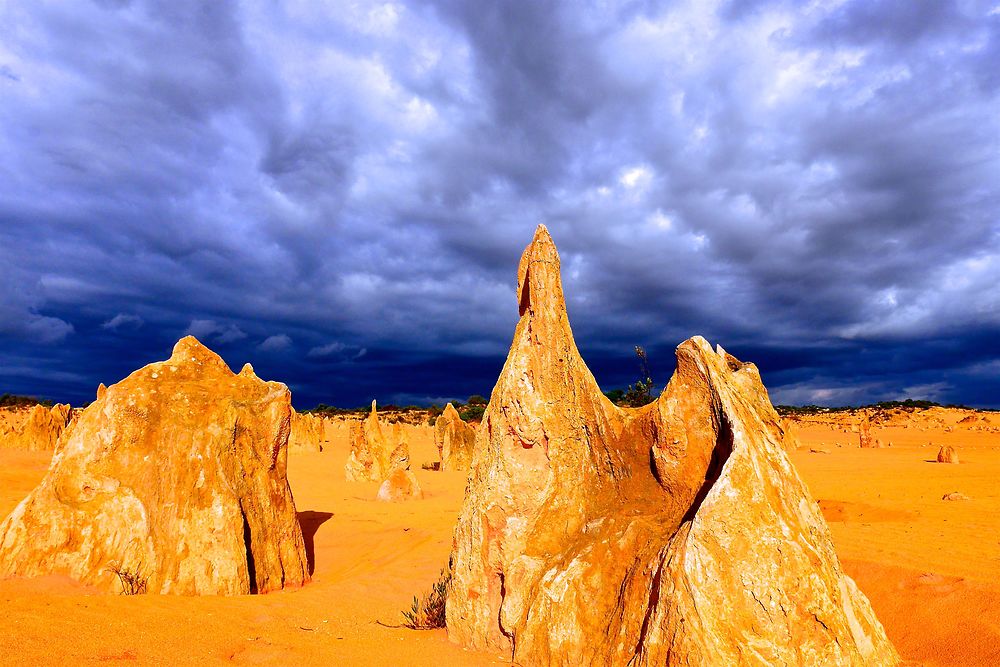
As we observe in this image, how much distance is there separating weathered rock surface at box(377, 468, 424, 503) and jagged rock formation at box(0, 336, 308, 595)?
6802mm

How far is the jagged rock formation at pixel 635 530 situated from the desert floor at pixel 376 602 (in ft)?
2.19

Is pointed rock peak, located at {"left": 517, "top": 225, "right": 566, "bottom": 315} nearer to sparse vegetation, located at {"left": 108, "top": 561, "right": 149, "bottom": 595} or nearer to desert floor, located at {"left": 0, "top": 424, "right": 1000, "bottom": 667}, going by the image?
desert floor, located at {"left": 0, "top": 424, "right": 1000, "bottom": 667}

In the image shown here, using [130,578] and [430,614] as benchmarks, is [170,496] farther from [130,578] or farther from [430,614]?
[430,614]

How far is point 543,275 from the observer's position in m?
5.25

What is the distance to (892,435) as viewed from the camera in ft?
126

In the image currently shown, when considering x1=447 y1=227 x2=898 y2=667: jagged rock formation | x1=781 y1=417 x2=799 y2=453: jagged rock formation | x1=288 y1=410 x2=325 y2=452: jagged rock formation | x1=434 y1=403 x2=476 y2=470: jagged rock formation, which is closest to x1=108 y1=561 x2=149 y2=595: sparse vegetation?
x1=447 y1=227 x2=898 y2=667: jagged rock formation

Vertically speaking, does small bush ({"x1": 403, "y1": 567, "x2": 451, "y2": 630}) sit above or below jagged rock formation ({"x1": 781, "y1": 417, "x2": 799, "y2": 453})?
below

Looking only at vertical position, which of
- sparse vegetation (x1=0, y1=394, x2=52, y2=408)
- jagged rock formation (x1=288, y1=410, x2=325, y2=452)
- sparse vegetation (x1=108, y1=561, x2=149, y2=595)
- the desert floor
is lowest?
the desert floor

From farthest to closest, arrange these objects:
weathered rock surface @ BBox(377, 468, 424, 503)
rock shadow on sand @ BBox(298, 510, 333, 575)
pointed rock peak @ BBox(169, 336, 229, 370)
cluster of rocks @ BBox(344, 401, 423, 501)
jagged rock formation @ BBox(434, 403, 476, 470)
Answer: jagged rock formation @ BBox(434, 403, 476, 470) < cluster of rocks @ BBox(344, 401, 423, 501) < weathered rock surface @ BBox(377, 468, 424, 503) < rock shadow on sand @ BBox(298, 510, 333, 575) < pointed rock peak @ BBox(169, 336, 229, 370)

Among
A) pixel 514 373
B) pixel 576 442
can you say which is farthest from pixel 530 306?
pixel 576 442

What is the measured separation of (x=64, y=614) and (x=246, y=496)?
2299 mm

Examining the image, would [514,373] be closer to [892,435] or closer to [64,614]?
[64,614]

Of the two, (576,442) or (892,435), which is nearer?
Answer: (576,442)

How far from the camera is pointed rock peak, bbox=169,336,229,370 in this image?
767 centimetres
